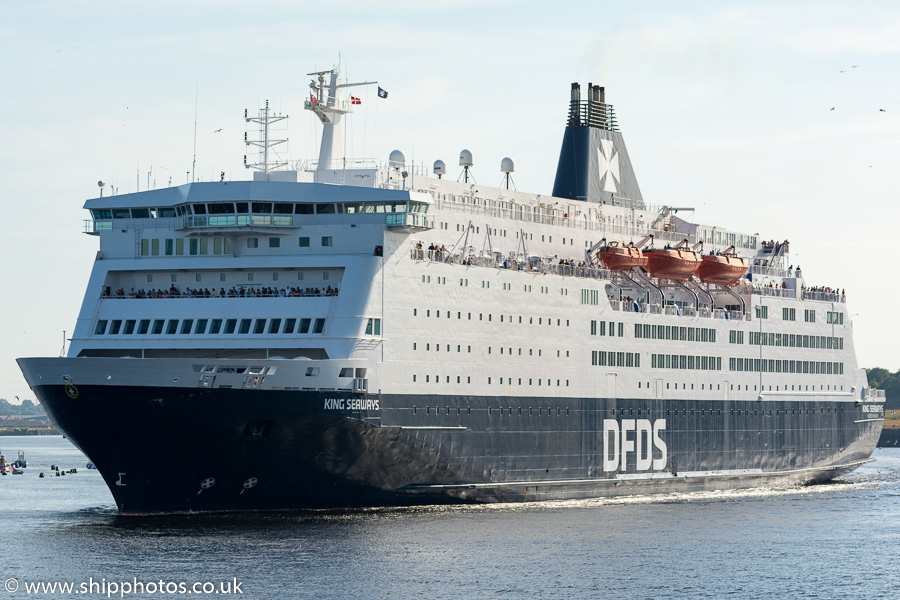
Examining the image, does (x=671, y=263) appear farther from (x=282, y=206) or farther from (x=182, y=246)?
(x=182, y=246)

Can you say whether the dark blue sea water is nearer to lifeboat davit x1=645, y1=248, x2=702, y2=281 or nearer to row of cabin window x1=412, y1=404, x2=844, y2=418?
row of cabin window x1=412, y1=404, x2=844, y2=418

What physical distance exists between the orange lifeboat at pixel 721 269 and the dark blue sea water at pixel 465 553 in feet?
42.2

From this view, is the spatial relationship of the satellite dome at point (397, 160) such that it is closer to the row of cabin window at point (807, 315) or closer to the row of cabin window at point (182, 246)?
the row of cabin window at point (182, 246)

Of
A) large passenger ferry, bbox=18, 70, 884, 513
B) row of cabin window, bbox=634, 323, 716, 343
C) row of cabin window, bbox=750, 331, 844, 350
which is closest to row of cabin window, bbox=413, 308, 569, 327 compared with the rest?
large passenger ferry, bbox=18, 70, 884, 513

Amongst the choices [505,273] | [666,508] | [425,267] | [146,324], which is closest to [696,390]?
[666,508]

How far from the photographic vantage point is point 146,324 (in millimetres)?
45750

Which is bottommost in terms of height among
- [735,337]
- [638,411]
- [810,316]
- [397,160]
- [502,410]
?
[502,410]

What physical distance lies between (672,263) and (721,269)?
356cm

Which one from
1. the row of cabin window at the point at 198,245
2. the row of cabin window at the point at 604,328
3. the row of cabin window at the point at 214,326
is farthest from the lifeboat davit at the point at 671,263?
the row of cabin window at the point at 214,326

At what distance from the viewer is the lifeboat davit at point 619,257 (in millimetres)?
56500

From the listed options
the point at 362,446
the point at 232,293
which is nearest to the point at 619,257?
the point at 362,446

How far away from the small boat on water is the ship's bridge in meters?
15.1

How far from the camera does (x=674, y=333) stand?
191ft

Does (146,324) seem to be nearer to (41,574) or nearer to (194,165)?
(194,165)
